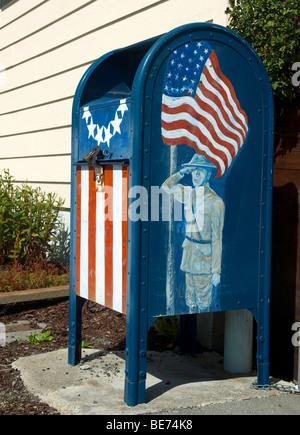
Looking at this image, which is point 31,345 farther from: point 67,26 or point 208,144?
point 67,26

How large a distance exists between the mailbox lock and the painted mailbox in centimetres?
1

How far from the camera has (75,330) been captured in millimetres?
4156

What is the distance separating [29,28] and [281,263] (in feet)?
18.8

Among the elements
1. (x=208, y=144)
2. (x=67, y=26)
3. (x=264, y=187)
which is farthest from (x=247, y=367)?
(x=67, y=26)

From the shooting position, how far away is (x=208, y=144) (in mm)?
3537

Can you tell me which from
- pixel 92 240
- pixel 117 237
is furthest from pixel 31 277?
pixel 117 237

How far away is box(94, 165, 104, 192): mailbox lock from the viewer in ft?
12.3

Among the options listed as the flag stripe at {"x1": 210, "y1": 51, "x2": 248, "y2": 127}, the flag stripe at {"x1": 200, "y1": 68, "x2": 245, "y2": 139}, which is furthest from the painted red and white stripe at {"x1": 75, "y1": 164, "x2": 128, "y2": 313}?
the flag stripe at {"x1": 210, "y1": 51, "x2": 248, "y2": 127}

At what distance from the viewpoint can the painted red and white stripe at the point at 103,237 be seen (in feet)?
11.6

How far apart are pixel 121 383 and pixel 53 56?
499 cm

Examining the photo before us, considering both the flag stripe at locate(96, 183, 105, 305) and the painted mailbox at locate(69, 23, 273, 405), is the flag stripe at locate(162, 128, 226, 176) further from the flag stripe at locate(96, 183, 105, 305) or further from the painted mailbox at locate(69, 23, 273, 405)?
the flag stripe at locate(96, 183, 105, 305)

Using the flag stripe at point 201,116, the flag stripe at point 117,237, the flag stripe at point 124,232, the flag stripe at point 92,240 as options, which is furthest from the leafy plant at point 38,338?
the flag stripe at point 201,116

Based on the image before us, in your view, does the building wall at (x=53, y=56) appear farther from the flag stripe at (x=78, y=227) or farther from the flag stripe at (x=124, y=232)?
the flag stripe at (x=124, y=232)

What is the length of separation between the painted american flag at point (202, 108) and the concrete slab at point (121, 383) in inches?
53.6
